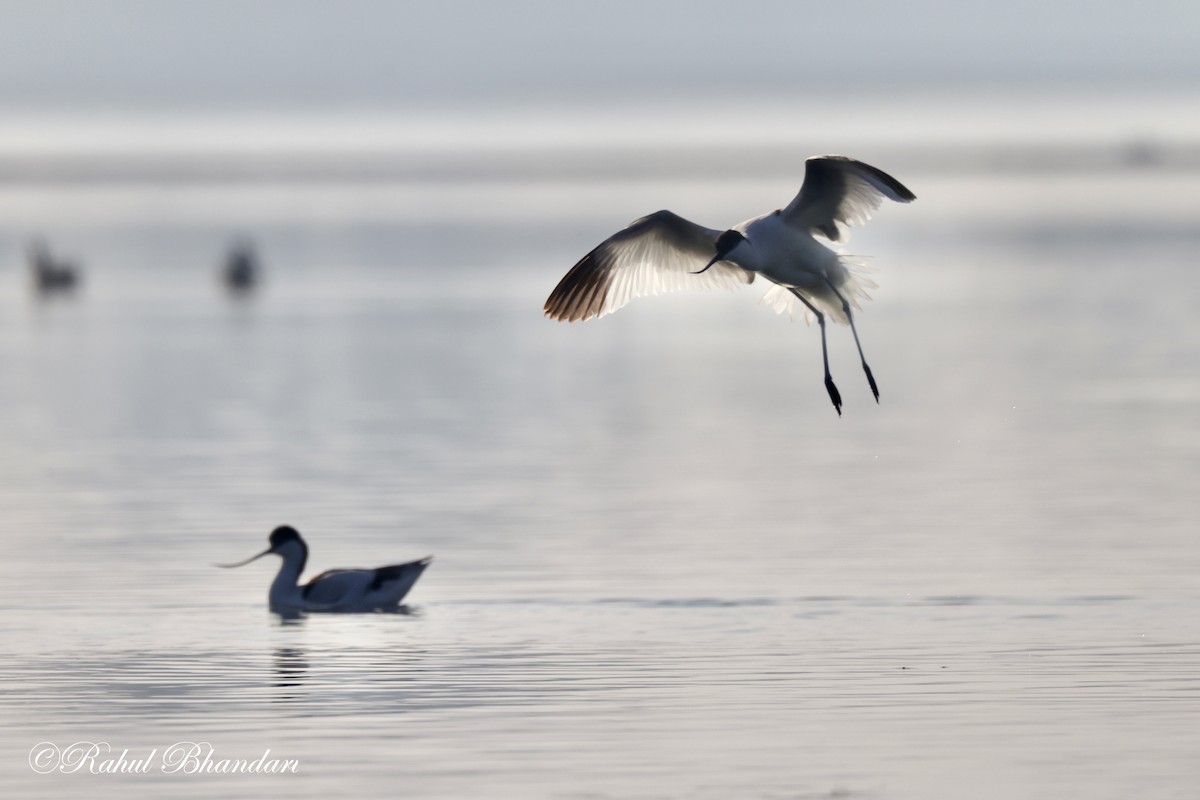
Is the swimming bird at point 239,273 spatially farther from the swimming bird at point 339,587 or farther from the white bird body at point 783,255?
the white bird body at point 783,255

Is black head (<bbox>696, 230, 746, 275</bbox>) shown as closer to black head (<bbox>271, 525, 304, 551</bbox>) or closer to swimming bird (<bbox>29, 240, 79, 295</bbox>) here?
black head (<bbox>271, 525, 304, 551</bbox>)

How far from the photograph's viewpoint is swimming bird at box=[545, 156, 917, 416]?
53.6 ft

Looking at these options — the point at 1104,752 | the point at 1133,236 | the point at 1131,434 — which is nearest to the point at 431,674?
the point at 1104,752

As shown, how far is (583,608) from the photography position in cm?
1608

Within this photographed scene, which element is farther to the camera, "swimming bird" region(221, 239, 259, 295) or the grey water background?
"swimming bird" region(221, 239, 259, 295)

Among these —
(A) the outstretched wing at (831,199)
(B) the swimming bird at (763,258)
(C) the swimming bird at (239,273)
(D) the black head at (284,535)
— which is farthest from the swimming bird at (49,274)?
(A) the outstretched wing at (831,199)

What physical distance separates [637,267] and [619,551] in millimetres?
2146

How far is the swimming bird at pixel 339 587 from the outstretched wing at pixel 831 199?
3199 millimetres

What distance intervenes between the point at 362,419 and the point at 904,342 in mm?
11915

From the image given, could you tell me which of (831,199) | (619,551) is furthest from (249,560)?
(831,199)

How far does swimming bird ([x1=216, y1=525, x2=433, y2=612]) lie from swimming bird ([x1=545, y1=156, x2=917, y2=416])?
1.99 m

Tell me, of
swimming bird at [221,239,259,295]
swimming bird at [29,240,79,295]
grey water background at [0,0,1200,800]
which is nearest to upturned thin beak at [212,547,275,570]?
grey water background at [0,0,1200,800]

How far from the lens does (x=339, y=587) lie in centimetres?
1656

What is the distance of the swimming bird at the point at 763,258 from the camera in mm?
16344
